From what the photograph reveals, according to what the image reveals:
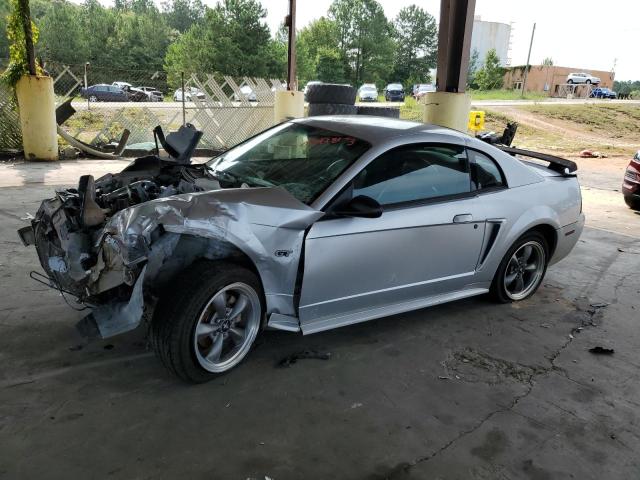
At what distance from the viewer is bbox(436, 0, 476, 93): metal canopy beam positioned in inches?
342

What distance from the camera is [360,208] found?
10.4 feet

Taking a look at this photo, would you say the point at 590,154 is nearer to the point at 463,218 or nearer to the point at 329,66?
the point at 463,218

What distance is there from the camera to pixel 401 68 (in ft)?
291

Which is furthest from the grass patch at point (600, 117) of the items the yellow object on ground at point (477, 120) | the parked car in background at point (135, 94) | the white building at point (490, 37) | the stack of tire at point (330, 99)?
the white building at point (490, 37)

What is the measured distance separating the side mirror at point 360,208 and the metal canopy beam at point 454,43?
6.61m

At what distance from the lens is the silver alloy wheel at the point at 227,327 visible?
303 centimetres

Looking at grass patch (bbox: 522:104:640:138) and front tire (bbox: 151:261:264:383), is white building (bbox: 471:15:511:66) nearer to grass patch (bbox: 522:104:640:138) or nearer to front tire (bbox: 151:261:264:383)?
grass patch (bbox: 522:104:640:138)

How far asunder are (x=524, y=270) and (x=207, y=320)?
3009 millimetres

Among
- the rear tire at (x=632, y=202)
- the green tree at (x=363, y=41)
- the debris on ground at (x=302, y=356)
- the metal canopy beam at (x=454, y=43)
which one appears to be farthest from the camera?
the green tree at (x=363, y=41)

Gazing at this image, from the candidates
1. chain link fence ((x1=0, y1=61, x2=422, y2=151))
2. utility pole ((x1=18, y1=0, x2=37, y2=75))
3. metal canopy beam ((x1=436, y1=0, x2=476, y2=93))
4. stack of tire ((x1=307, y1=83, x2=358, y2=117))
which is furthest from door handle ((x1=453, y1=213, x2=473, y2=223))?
chain link fence ((x1=0, y1=61, x2=422, y2=151))

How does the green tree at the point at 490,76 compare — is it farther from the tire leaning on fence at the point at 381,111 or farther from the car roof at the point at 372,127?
the car roof at the point at 372,127

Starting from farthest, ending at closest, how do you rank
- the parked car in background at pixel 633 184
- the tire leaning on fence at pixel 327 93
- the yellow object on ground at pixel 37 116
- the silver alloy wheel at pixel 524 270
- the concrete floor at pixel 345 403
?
the tire leaning on fence at pixel 327 93, the yellow object on ground at pixel 37 116, the parked car in background at pixel 633 184, the silver alloy wheel at pixel 524 270, the concrete floor at pixel 345 403

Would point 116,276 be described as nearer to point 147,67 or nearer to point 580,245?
point 580,245

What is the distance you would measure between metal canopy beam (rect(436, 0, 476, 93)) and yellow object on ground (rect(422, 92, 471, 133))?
14 cm
